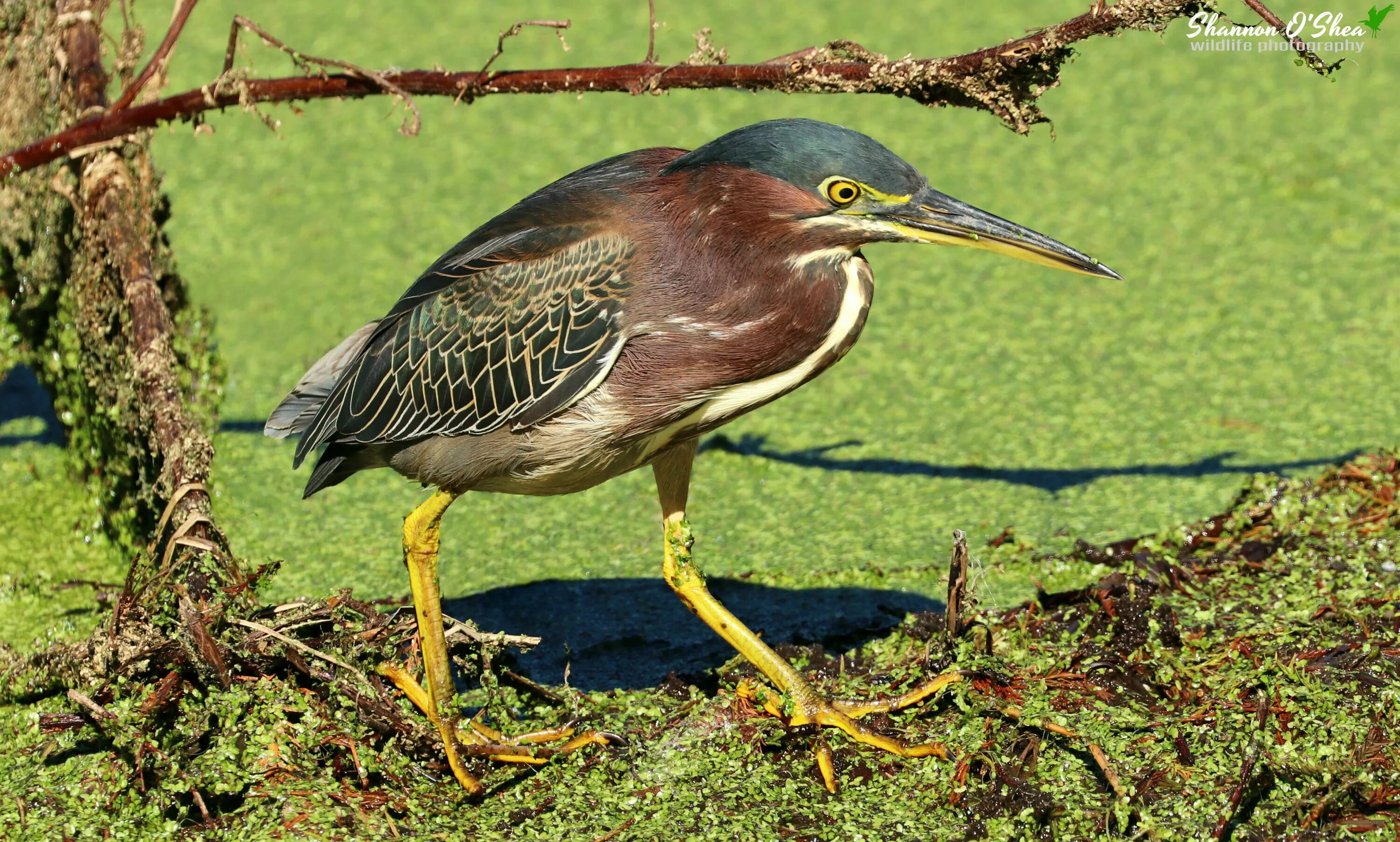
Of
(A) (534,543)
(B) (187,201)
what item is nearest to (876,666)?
(A) (534,543)

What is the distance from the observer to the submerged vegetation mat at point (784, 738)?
2609 millimetres

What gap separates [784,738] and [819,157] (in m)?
1.21

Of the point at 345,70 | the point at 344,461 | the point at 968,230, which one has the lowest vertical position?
the point at 344,461

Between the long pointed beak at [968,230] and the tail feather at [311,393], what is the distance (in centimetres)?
152

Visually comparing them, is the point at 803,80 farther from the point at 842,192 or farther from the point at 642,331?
the point at 642,331

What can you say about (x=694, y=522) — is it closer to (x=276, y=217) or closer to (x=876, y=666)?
(x=876, y=666)

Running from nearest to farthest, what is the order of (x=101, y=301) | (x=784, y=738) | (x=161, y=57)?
1. (x=784, y=738)
2. (x=161, y=57)
3. (x=101, y=301)

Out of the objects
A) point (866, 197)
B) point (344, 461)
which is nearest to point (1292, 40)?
point (866, 197)

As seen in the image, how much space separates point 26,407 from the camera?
4.79 metres

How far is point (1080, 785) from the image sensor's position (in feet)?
8.69

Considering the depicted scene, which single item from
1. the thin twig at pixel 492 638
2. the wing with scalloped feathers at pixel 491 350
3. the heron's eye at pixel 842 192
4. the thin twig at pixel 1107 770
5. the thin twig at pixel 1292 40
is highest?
the thin twig at pixel 1292 40

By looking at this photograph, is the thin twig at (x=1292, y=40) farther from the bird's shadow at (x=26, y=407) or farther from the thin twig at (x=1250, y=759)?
the bird's shadow at (x=26, y=407)

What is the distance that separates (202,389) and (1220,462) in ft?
10.7

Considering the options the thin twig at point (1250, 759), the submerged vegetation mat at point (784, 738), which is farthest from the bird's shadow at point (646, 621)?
the thin twig at point (1250, 759)
